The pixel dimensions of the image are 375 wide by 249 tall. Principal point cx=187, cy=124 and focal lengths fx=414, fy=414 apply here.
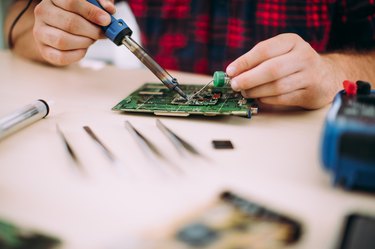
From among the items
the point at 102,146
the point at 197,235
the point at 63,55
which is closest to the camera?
the point at 197,235

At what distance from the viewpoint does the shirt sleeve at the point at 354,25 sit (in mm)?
1169

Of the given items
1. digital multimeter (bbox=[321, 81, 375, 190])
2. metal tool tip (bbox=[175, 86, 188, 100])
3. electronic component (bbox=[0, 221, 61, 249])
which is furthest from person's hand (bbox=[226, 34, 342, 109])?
electronic component (bbox=[0, 221, 61, 249])

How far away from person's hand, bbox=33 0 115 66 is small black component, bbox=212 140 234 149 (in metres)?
0.40

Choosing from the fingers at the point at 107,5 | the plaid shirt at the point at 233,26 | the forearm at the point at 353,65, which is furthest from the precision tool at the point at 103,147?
the plaid shirt at the point at 233,26

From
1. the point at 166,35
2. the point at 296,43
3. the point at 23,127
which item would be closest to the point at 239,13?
the point at 166,35

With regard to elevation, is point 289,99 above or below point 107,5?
below

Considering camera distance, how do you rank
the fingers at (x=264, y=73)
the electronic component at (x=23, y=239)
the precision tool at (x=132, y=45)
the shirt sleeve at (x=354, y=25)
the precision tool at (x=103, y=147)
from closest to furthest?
the electronic component at (x=23, y=239) < the precision tool at (x=103, y=147) < the fingers at (x=264, y=73) < the precision tool at (x=132, y=45) < the shirt sleeve at (x=354, y=25)

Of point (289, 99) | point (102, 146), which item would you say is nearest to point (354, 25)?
point (289, 99)

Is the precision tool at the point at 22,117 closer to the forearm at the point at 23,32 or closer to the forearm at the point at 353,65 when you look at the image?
the forearm at the point at 23,32

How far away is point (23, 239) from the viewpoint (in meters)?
0.42

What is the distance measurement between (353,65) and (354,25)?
222 millimetres

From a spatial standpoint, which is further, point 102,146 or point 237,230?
point 102,146

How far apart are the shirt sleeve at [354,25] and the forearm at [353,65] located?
0.19ft

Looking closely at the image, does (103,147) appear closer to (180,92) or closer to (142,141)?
(142,141)
